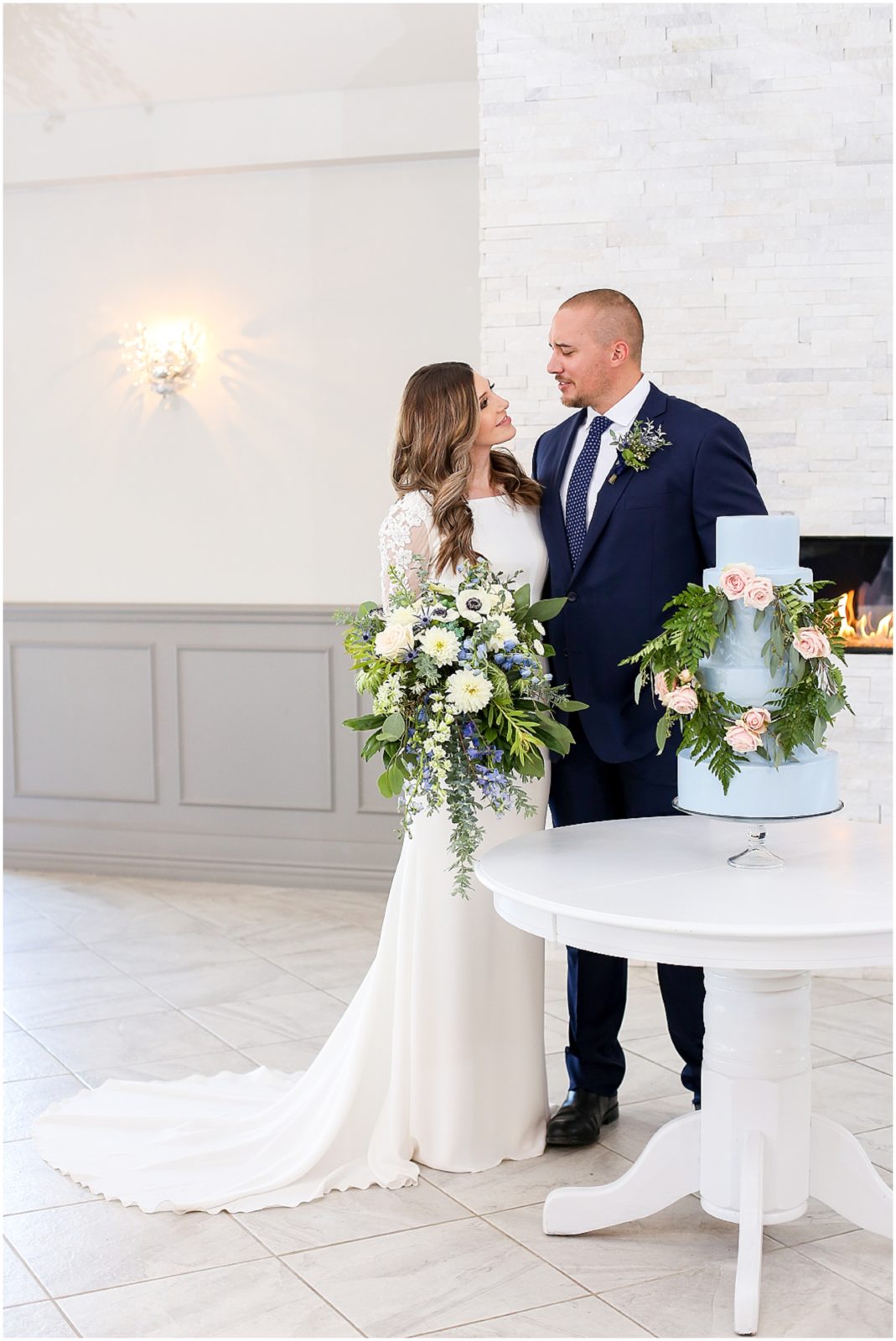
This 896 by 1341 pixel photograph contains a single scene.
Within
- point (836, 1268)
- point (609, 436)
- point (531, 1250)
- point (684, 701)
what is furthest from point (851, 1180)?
point (609, 436)

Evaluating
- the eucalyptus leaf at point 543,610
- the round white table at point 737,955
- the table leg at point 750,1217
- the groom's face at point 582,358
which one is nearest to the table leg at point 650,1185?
the round white table at point 737,955

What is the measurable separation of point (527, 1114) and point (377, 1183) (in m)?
0.37

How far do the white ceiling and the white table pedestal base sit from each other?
148 inches

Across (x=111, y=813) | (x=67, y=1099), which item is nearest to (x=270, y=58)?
(x=111, y=813)

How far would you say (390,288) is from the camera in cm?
566

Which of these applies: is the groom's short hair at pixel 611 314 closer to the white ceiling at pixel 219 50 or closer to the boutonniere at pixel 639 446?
the boutonniere at pixel 639 446

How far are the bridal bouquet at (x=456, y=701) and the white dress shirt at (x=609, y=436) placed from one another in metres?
0.64

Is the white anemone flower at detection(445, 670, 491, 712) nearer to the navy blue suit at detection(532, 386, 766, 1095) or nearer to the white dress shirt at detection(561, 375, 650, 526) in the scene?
the navy blue suit at detection(532, 386, 766, 1095)

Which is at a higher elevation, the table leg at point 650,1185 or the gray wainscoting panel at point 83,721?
the gray wainscoting panel at point 83,721

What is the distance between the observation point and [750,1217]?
241cm

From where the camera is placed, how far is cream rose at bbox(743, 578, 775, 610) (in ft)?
7.66

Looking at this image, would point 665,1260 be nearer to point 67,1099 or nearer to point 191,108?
point 67,1099

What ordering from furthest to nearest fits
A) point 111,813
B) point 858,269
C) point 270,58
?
point 111,813 → point 270,58 → point 858,269

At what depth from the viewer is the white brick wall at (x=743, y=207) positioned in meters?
4.26
